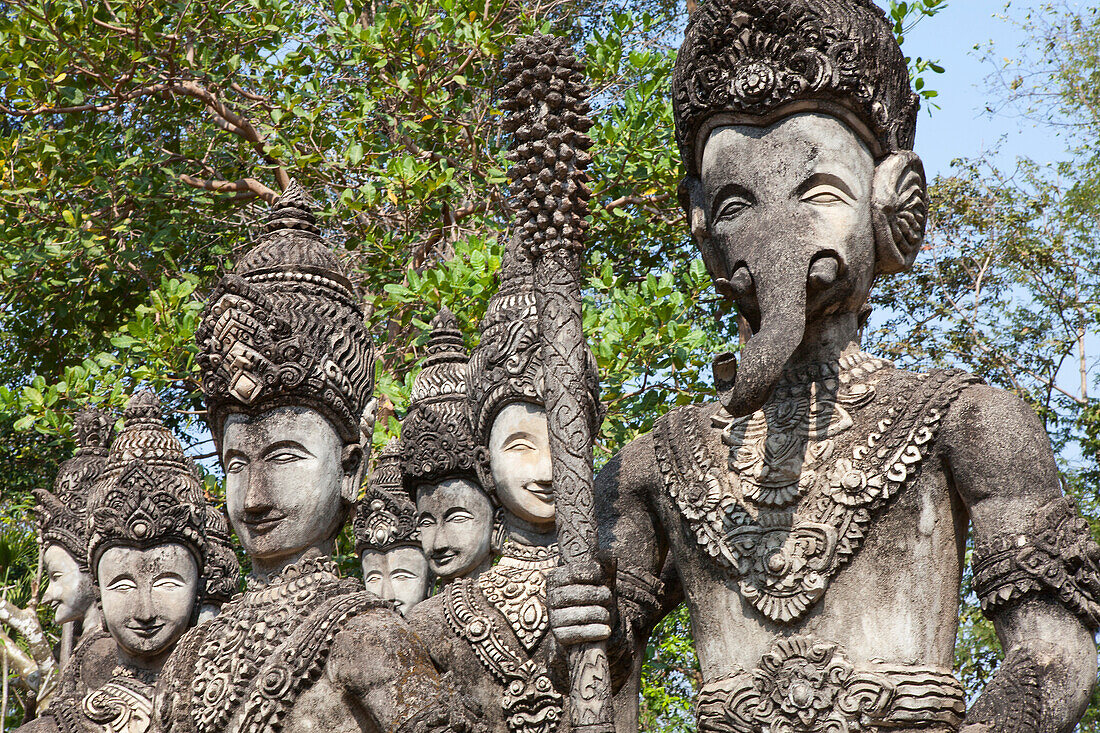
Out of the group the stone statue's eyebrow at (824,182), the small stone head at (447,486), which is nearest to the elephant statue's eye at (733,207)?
the stone statue's eyebrow at (824,182)

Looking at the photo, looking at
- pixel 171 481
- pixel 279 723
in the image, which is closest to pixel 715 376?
pixel 279 723

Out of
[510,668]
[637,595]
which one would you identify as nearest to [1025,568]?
[637,595]

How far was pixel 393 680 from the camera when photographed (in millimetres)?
4645

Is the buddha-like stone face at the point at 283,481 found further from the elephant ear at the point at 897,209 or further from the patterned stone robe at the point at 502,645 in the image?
the elephant ear at the point at 897,209

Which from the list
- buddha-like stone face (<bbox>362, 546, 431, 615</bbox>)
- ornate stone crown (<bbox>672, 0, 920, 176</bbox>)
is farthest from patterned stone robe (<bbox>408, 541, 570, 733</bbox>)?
buddha-like stone face (<bbox>362, 546, 431, 615</bbox>)

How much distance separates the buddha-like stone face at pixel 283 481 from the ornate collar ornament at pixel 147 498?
1.39m

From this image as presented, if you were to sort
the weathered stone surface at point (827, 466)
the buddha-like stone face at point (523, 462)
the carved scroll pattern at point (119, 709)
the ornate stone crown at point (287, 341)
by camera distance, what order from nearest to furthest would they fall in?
the weathered stone surface at point (827, 466), the ornate stone crown at point (287, 341), the carved scroll pattern at point (119, 709), the buddha-like stone face at point (523, 462)

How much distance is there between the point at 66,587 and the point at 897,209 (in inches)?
271

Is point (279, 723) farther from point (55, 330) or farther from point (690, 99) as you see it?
point (55, 330)

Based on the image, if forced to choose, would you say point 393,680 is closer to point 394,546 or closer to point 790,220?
point 790,220

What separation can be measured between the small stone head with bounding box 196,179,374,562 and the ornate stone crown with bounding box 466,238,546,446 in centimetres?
84

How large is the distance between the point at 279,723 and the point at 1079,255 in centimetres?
1411

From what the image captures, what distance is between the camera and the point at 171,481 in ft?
22.2

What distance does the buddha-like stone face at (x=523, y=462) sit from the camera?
6086 millimetres
